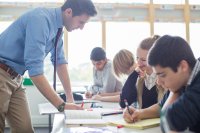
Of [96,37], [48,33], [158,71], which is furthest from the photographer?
[96,37]

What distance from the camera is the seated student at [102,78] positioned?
2.92 metres

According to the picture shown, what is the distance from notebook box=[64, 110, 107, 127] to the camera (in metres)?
1.33

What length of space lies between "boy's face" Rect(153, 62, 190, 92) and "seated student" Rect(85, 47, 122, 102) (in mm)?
1752

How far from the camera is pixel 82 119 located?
143 cm

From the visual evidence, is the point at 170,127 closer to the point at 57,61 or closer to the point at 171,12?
the point at 57,61

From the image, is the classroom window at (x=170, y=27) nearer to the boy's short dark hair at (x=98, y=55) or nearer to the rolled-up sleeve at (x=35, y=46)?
the boy's short dark hair at (x=98, y=55)

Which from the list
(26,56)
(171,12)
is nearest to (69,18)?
(26,56)

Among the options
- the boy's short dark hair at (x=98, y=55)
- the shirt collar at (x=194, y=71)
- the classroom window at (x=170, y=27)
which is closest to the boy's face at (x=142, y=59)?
the shirt collar at (x=194, y=71)

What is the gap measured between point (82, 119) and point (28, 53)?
18.4 inches

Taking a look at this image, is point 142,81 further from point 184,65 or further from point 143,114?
point 184,65

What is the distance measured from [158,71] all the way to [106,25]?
3.76 meters

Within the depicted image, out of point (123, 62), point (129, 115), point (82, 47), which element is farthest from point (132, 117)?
point (82, 47)

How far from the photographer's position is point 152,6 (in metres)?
4.70

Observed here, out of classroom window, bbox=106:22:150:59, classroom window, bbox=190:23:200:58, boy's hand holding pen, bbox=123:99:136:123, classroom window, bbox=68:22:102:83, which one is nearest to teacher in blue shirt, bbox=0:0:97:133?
boy's hand holding pen, bbox=123:99:136:123
